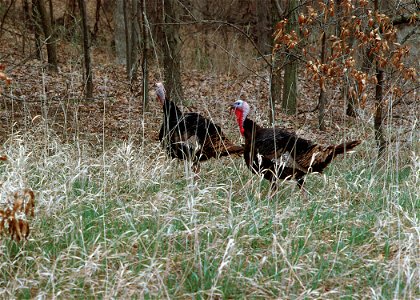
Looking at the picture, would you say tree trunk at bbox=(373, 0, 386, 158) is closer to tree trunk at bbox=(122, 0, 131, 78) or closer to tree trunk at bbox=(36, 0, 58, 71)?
tree trunk at bbox=(36, 0, 58, 71)

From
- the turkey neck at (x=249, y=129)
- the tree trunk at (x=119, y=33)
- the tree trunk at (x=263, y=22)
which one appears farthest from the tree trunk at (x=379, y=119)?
the tree trunk at (x=119, y=33)

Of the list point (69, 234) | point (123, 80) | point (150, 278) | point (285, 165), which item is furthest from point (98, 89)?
point (150, 278)

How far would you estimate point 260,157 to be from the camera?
5.38 meters

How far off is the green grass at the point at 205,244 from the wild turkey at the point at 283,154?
34cm

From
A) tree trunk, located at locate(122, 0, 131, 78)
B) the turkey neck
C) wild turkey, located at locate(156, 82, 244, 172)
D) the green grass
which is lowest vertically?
the green grass

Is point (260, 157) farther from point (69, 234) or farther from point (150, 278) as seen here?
point (150, 278)

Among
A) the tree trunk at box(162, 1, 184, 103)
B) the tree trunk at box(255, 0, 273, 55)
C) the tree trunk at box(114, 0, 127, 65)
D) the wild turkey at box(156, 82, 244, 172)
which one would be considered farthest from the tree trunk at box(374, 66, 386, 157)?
the tree trunk at box(114, 0, 127, 65)

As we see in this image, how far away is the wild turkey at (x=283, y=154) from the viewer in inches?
219

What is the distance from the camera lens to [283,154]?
18.7ft

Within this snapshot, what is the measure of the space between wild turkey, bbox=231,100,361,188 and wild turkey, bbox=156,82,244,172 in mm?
393

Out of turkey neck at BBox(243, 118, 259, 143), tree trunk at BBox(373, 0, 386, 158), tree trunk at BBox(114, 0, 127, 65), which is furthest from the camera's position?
tree trunk at BBox(114, 0, 127, 65)

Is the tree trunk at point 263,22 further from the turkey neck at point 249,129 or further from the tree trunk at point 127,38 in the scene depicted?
the turkey neck at point 249,129

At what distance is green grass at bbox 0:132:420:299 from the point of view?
139 inches

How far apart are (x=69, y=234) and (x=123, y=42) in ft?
41.9
